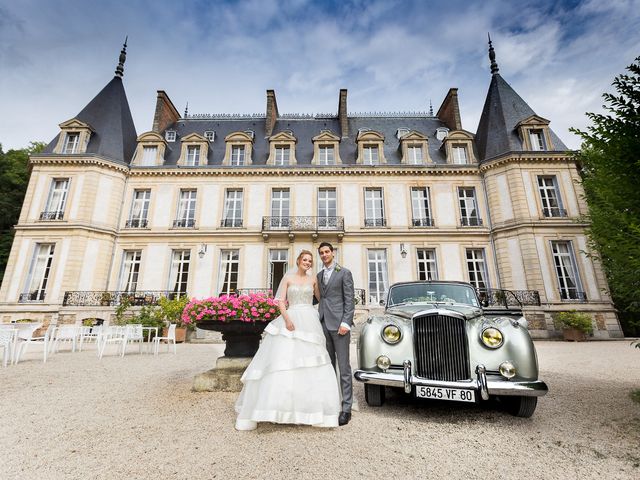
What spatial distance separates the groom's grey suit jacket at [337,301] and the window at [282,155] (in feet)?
46.1

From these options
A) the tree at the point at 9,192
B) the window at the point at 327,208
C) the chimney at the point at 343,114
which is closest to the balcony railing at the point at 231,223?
the window at the point at 327,208

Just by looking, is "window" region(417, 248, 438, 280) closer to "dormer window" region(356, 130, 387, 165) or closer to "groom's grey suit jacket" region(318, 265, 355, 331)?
"dormer window" region(356, 130, 387, 165)

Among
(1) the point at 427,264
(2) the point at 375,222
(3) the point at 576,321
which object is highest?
(2) the point at 375,222

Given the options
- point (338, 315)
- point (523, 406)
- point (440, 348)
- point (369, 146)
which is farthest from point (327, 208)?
point (523, 406)

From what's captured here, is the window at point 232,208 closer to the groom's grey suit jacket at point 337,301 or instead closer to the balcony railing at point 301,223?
the balcony railing at point 301,223

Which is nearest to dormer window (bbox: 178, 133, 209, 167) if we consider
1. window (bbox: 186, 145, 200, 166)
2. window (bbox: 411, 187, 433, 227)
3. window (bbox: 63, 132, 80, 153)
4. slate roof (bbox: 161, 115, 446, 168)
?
window (bbox: 186, 145, 200, 166)

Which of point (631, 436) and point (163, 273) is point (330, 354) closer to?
point (631, 436)

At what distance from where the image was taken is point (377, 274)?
14.5m

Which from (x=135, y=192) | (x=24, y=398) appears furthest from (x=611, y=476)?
(x=135, y=192)

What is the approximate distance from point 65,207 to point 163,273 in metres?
5.60

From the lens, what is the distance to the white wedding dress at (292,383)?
9.18 ft

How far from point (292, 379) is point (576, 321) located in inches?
540

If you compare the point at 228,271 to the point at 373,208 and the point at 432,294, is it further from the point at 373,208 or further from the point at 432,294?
the point at 432,294

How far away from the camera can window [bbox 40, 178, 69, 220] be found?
47.0ft
